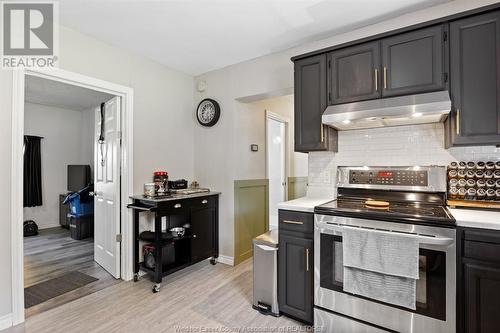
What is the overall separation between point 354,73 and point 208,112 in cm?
198

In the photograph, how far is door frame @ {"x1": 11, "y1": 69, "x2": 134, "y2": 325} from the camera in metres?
2.07

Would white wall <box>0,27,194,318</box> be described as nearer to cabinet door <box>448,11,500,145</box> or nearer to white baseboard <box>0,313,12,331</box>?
white baseboard <box>0,313,12,331</box>

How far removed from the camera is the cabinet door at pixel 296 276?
2.03m

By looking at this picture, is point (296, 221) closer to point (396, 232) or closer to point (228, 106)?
point (396, 232)

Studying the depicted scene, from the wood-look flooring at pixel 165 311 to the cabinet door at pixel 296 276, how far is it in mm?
137

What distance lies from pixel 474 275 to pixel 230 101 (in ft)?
9.35

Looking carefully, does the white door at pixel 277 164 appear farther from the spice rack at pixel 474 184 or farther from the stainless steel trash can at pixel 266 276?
the spice rack at pixel 474 184

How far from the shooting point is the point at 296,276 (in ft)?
6.88

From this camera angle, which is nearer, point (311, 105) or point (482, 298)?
point (482, 298)

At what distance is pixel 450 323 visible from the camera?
1561 mm

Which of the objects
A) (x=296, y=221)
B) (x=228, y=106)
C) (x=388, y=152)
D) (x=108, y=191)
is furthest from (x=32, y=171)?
(x=388, y=152)

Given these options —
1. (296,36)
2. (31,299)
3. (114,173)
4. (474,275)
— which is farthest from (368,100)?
(31,299)

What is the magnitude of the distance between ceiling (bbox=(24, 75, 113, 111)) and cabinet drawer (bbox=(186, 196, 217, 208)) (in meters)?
1.90

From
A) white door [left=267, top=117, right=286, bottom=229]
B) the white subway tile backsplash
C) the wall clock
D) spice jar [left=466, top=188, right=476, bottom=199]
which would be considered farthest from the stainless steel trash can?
white door [left=267, top=117, right=286, bottom=229]
